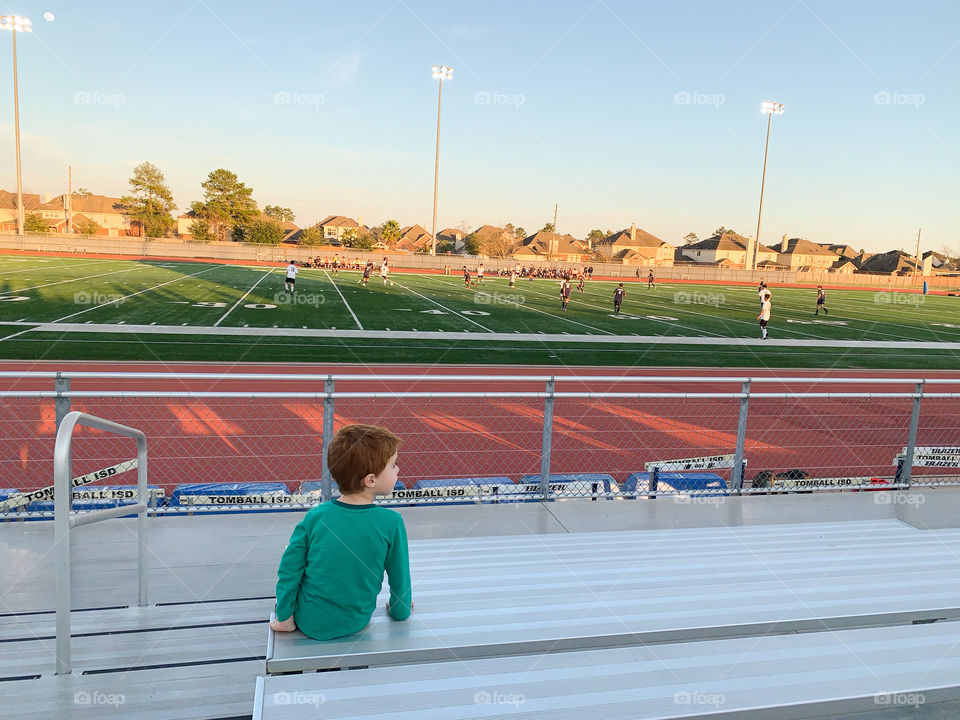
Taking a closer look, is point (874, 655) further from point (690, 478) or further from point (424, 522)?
point (690, 478)

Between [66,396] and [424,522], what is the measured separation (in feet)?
10.4

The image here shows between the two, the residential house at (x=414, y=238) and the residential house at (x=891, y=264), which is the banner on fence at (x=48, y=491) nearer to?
the residential house at (x=414, y=238)

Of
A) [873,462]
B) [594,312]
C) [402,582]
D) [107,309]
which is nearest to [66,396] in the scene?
[402,582]

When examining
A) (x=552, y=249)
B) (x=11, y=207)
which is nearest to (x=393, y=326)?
(x=552, y=249)

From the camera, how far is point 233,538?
223 inches

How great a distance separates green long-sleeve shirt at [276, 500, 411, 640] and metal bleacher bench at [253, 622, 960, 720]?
42 cm

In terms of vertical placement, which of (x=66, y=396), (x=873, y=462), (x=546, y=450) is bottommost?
(x=873, y=462)

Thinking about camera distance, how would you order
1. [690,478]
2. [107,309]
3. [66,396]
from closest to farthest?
1. [66,396]
2. [690,478]
3. [107,309]
